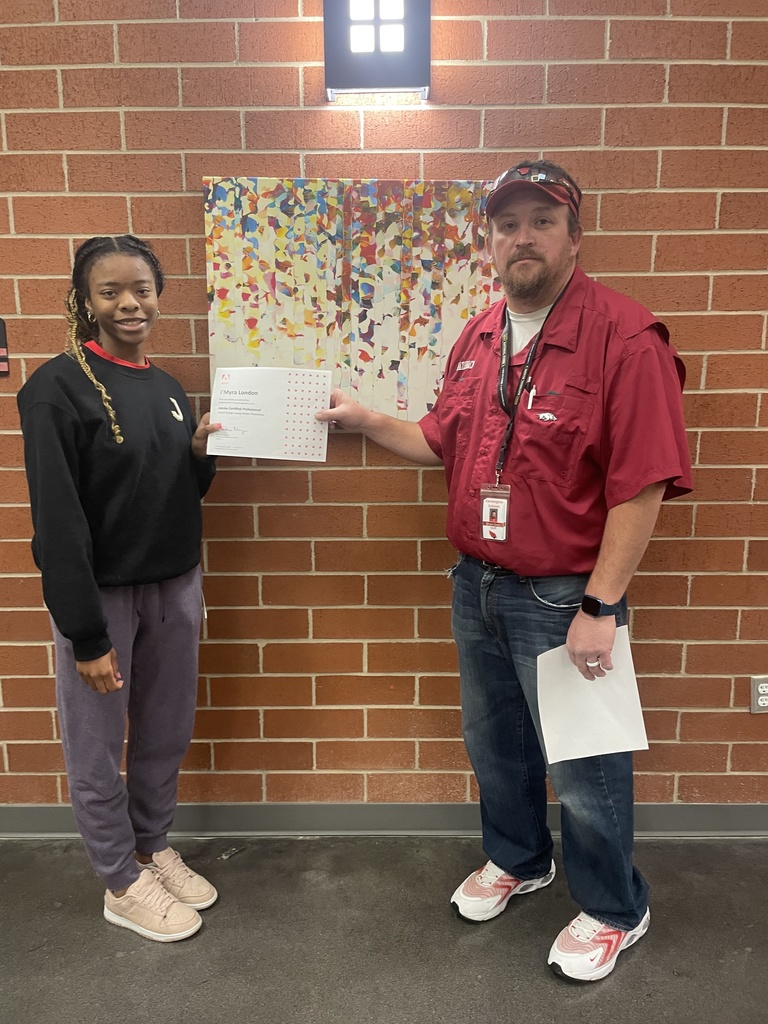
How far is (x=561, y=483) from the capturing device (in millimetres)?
1521

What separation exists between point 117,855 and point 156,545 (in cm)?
81

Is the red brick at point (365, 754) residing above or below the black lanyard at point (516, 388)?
below

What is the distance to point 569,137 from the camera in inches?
75.9

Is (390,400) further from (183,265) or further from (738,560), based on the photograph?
(738,560)

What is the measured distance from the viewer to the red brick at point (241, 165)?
196cm

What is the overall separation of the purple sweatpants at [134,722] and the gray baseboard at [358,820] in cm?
30

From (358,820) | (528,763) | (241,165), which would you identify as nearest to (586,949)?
(528,763)

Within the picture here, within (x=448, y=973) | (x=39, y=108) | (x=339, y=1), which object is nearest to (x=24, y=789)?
(x=448, y=973)

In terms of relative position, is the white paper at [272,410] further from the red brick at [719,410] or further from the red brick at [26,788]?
the red brick at [26,788]

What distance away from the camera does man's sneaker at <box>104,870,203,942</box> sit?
5.85 ft

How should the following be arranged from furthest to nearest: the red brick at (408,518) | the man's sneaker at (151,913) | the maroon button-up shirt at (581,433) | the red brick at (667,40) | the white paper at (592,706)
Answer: the red brick at (408,518)
the red brick at (667,40)
the man's sneaker at (151,913)
the white paper at (592,706)
the maroon button-up shirt at (581,433)

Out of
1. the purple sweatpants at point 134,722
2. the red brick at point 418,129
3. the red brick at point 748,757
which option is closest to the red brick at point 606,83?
the red brick at point 418,129

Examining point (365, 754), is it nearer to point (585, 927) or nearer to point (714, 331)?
point (585, 927)

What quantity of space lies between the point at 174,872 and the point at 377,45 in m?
2.34
